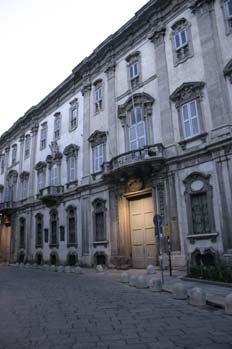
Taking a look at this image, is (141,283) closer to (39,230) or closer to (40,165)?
(39,230)

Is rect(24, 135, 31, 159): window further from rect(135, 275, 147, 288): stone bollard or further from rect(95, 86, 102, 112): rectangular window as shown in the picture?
rect(135, 275, 147, 288): stone bollard

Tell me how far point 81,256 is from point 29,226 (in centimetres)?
891

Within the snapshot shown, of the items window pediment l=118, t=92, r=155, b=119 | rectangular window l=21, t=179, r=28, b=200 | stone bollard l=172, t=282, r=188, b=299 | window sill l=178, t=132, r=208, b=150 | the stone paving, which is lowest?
the stone paving

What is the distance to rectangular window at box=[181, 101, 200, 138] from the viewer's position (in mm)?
14845

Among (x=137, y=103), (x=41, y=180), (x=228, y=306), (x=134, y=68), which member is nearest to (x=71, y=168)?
(x=41, y=180)

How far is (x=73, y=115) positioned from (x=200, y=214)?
14656 millimetres

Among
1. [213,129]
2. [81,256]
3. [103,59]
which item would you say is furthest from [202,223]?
[103,59]

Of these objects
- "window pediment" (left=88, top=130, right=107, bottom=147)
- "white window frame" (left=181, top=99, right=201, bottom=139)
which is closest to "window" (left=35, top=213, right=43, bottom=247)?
"window pediment" (left=88, top=130, right=107, bottom=147)

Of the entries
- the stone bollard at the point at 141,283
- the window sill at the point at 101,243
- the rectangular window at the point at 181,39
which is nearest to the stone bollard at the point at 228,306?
the stone bollard at the point at 141,283

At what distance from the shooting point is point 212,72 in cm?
1439

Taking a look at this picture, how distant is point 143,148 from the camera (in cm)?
1580

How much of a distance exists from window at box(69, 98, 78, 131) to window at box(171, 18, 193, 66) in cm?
994

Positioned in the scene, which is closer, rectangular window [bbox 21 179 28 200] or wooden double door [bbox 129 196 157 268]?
wooden double door [bbox 129 196 157 268]

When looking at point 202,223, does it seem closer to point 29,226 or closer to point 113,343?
point 113,343
